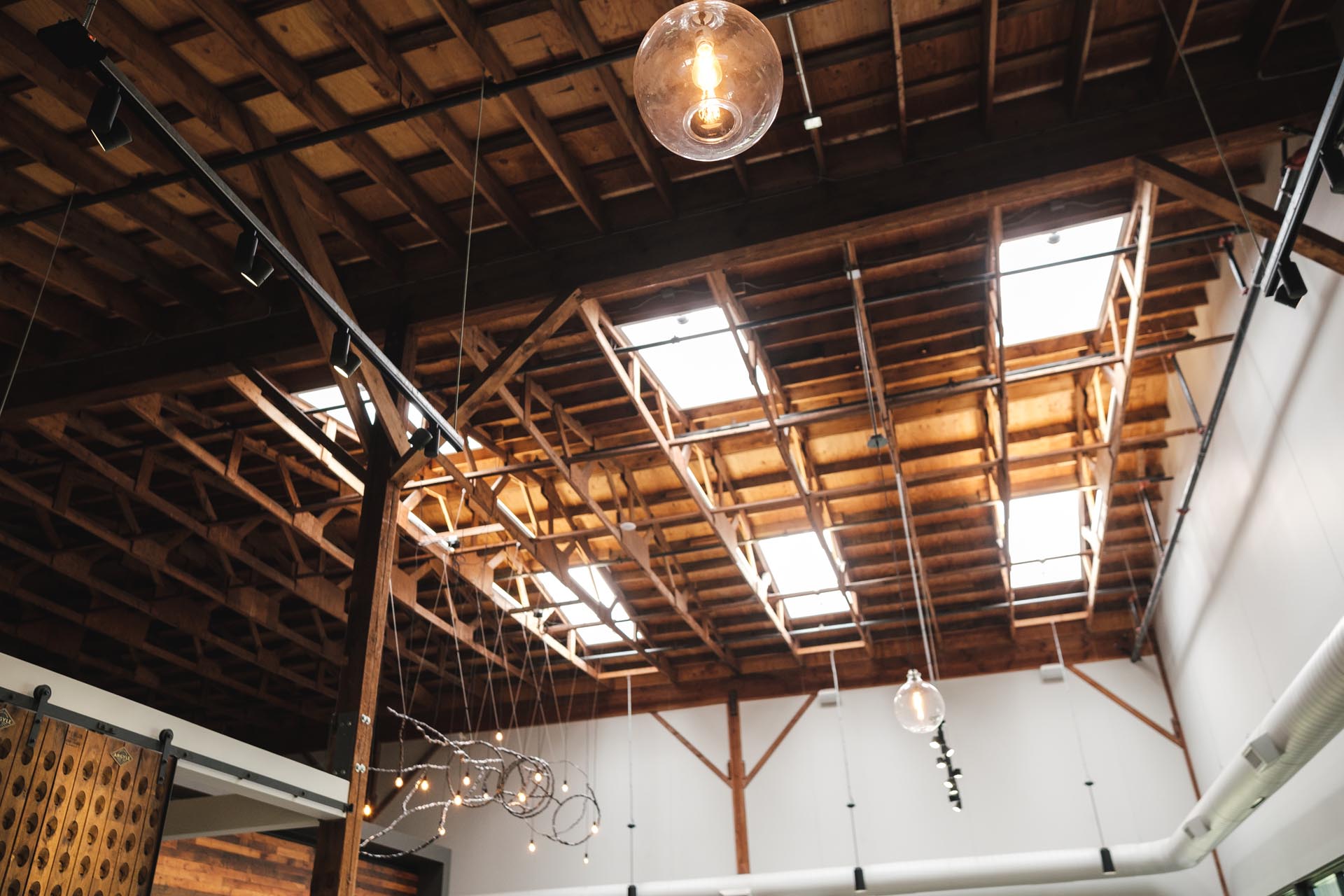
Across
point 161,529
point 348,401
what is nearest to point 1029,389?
point 348,401

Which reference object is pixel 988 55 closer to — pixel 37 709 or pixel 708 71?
pixel 708 71

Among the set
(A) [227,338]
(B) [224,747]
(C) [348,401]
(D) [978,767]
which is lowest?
(B) [224,747]

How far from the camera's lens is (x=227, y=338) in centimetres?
779

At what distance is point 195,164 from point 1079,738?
45.6 ft

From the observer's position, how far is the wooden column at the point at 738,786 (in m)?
14.4

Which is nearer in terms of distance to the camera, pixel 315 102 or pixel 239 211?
pixel 239 211

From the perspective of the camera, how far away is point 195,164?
12.0 feet

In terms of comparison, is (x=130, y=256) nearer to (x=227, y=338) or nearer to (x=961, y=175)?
(x=227, y=338)

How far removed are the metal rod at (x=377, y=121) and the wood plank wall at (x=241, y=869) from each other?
279 inches

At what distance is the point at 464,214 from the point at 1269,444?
702 cm

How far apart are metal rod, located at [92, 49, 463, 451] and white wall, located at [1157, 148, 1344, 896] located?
613 cm

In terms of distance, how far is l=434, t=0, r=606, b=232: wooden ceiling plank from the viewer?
543cm

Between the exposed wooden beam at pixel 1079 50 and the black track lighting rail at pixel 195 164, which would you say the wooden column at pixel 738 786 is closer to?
the black track lighting rail at pixel 195 164

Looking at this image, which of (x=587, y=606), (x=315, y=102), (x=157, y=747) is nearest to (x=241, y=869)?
(x=587, y=606)
